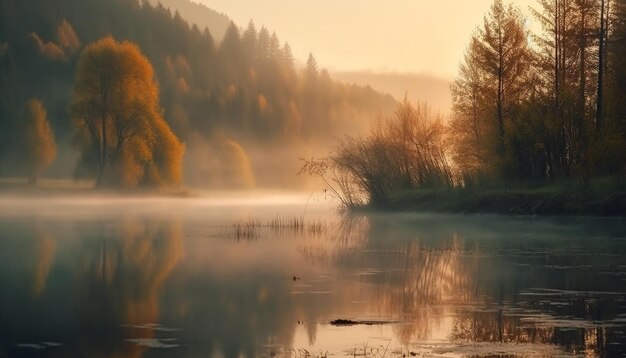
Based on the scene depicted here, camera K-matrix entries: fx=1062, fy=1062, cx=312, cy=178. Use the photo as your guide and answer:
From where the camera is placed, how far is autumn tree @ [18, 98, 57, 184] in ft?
350

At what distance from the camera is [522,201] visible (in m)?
48.2

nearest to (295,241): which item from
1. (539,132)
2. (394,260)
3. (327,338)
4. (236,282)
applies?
(394,260)

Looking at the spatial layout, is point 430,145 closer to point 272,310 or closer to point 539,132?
point 539,132

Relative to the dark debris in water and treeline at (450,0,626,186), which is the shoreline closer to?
treeline at (450,0,626,186)

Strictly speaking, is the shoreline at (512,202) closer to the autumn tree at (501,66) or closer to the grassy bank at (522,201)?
the grassy bank at (522,201)

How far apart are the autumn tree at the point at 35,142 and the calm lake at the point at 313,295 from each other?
252 feet

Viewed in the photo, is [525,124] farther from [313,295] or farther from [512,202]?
[313,295]

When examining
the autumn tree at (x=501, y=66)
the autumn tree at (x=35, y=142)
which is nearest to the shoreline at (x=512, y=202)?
the autumn tree at (x=501, y=66)

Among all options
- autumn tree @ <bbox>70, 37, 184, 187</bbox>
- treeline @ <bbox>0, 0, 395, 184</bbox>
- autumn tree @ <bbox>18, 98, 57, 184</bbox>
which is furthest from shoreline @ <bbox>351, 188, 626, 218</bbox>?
treeline @ <bbox>0, 0, 395, 184</bbox>

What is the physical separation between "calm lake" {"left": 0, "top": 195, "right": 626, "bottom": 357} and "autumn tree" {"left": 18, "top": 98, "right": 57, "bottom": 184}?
76.7 metres

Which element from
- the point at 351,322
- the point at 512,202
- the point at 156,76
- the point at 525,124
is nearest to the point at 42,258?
the point at 351,322

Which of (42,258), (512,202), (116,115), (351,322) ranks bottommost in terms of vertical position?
(351,322)

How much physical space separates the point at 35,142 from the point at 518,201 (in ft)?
230

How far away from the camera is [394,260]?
954 inches
